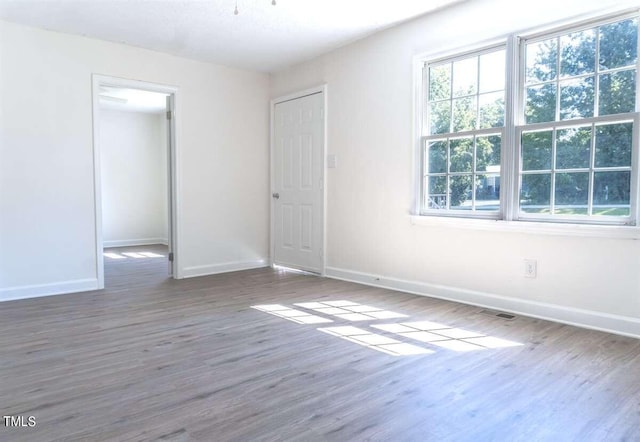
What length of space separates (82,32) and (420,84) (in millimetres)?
3253

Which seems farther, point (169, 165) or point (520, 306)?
point (169, 165)

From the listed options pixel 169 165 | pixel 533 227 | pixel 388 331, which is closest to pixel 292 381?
pixel 388 331

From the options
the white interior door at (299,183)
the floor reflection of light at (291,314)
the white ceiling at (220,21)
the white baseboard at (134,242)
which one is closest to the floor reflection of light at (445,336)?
the floor reflection of light at (291,314)

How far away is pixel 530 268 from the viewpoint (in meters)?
3.27

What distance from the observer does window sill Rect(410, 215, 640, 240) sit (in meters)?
2.82

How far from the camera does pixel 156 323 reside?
3.20m

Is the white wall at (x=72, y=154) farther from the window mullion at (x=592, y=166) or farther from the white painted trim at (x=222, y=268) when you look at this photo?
the window mullion at (x=592, y=166)

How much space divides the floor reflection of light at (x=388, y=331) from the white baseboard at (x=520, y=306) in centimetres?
64

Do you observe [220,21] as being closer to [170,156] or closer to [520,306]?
[170,156]

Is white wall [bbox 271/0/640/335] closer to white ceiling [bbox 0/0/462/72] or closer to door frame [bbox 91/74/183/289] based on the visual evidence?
white ceiling [bbox 0/0/462/72]

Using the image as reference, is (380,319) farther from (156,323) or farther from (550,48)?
(550,48)

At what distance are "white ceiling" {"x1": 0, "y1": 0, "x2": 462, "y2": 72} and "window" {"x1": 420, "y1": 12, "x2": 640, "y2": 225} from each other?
2.41ft

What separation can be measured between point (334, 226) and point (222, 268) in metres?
1.54

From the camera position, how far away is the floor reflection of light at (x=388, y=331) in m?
2.67
